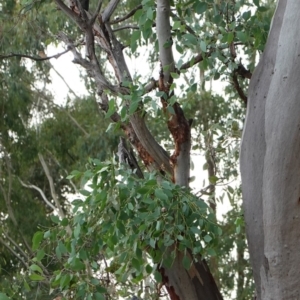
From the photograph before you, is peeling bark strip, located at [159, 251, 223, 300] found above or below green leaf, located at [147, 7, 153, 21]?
below

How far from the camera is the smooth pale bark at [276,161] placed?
2137mm

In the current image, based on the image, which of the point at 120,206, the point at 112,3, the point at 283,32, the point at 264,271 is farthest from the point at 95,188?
the point at 112,3

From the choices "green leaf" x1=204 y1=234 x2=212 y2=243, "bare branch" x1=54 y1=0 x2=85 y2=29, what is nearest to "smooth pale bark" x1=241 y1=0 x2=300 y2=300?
"green leaf" x1=204 y1=234 x2=212 y2=243

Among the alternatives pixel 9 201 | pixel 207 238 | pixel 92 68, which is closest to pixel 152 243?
pixel 207 238

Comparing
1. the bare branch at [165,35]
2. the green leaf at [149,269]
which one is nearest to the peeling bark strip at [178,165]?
the bare branch at [165,35]

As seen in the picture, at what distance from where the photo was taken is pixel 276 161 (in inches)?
85.0

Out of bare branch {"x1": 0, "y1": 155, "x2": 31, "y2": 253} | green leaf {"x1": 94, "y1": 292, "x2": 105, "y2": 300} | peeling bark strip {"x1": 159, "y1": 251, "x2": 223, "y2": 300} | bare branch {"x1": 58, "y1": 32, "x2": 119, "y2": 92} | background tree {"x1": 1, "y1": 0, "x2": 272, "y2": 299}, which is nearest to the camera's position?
background tree {"x1": 1, "y1": 0, "x2": 272, "y2": 299}

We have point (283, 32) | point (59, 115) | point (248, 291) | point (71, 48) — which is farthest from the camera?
point (59, 115)

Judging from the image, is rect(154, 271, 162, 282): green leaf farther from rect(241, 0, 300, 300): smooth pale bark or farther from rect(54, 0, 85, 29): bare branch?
rect(54, 0, 85, 29): bare branch

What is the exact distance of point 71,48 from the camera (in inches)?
126

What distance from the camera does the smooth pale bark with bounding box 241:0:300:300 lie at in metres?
2.14

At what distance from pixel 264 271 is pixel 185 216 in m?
0.37

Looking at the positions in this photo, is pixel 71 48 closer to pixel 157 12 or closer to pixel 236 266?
pixel 157 12

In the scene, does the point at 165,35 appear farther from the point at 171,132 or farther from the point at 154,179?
the point at 154,179
